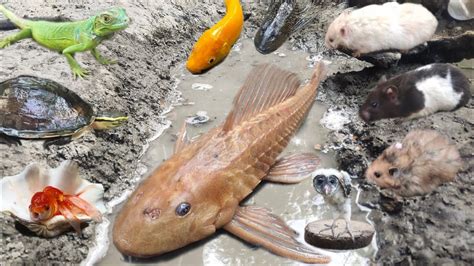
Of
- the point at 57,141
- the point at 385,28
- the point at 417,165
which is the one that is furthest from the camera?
the point at 385,28

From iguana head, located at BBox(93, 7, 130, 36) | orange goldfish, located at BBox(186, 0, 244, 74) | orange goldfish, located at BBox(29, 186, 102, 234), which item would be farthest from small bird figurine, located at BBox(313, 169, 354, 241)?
iguana head, located at BBox(93, 7, 130, 36)

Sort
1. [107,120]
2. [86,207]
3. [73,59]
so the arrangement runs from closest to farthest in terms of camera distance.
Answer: [86,207] → [107,120] → [73,59]

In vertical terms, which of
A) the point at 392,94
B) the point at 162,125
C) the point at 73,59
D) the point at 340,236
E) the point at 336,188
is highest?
the point at 73,59

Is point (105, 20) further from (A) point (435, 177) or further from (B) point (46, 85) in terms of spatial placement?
(A) point (435, 177)

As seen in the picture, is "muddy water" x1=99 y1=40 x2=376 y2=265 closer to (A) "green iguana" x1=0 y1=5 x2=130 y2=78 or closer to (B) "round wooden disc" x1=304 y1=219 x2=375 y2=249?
(B) "round wooden disc" x1=304 y1=219 x2=375 y2=249

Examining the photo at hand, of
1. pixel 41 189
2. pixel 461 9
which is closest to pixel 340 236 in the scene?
pixel 41 189

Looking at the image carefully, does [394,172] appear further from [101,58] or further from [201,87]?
[101,58]

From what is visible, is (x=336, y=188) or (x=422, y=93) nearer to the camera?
(x=336, y=188)
